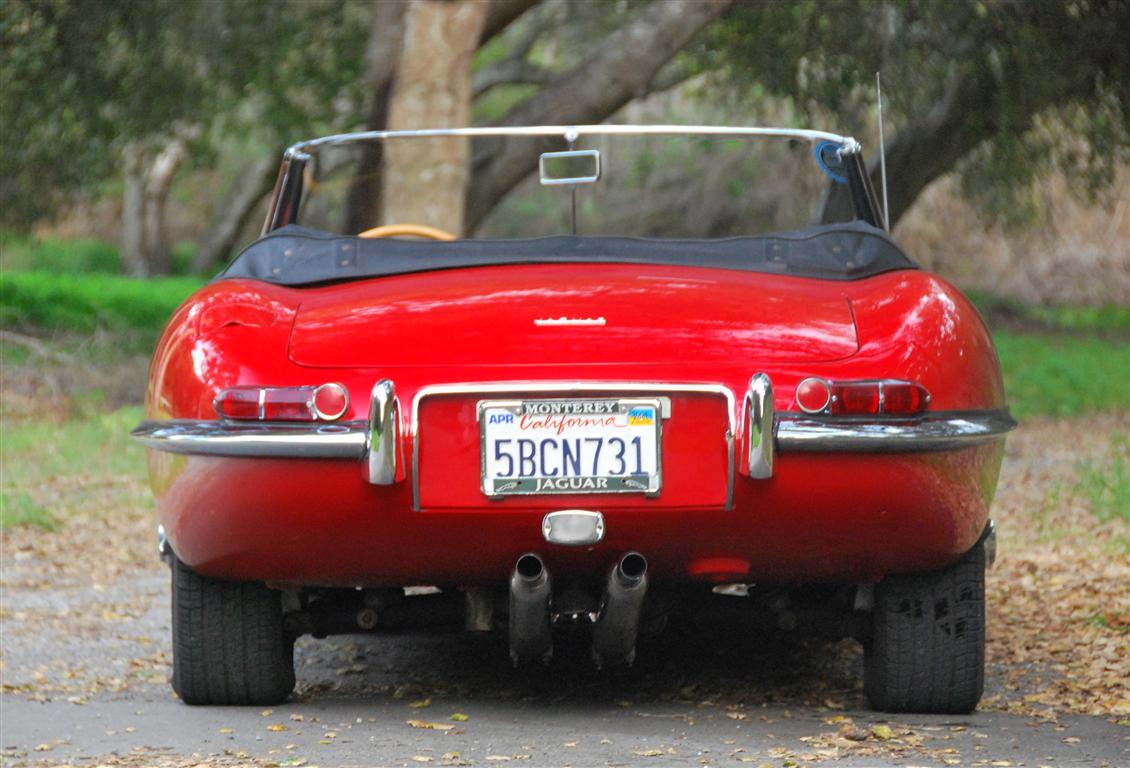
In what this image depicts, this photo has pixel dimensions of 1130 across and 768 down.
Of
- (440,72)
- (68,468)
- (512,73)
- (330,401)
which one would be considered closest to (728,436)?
(330,401)

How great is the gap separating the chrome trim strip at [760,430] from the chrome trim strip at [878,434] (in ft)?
0.11

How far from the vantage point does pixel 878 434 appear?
3574 millimetres

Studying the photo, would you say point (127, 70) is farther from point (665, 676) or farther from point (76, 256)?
point (76, 256)

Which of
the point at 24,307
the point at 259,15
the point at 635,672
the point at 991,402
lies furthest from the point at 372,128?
the point at 991,402

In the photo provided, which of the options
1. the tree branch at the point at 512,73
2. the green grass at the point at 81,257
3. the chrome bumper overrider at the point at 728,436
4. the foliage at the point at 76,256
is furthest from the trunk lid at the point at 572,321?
the foliage at the point at 76,256

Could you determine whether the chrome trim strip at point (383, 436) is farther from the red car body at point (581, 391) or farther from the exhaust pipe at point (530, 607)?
the exhaust pipe at point (530, 607)

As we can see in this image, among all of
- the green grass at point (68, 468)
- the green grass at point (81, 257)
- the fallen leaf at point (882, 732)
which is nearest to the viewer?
the fallen leaf at point (882, 732)

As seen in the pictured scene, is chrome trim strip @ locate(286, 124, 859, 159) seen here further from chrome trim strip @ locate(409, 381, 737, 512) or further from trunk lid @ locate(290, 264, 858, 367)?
chrome trim strip @ locate(409, 381, 737, 512)

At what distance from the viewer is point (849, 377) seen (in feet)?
11.9

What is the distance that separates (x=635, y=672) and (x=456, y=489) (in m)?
1.41

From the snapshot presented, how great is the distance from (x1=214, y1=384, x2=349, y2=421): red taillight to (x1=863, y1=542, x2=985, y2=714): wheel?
4.54ft

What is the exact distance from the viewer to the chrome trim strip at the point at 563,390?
139 inches

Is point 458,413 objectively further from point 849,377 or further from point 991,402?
point 991,402

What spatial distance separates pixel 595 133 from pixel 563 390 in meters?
1.58
